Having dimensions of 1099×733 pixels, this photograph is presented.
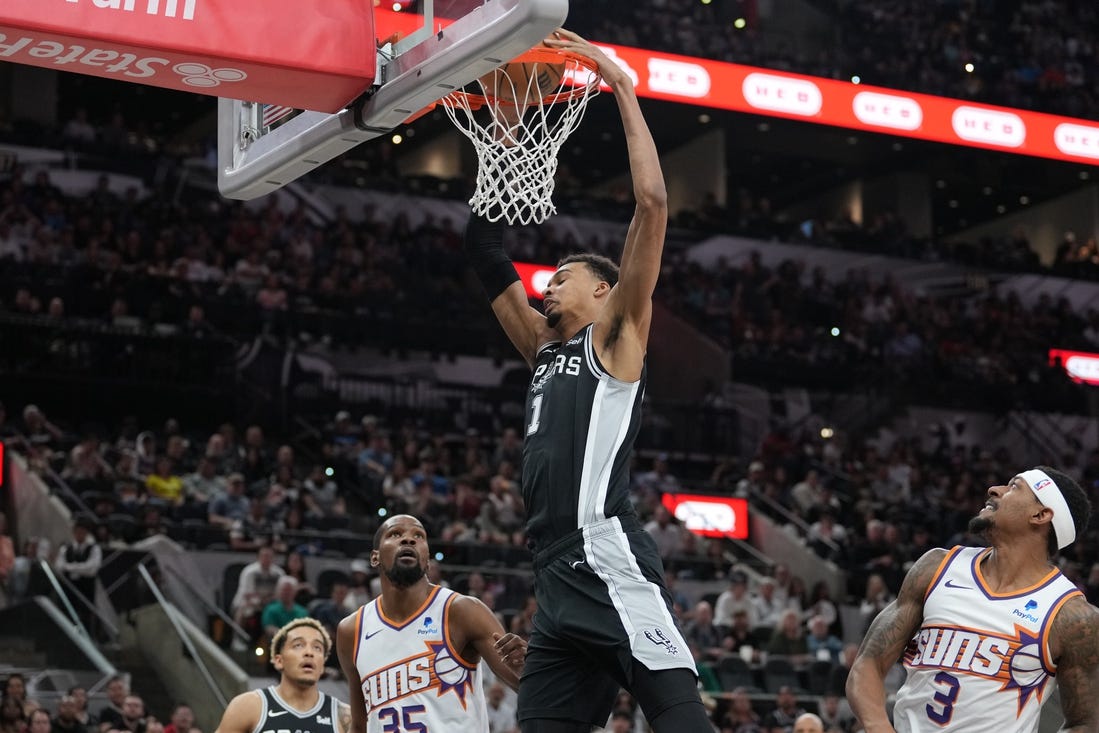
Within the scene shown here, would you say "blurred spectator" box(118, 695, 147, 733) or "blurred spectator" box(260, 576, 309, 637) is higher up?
"blurred spectator" box(260, 576, 309, 637)

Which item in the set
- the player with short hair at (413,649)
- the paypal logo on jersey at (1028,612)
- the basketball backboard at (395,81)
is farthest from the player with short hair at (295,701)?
the paypal logo on jersey at (1028,612)

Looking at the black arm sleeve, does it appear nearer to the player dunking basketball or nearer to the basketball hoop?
the basketball hoop

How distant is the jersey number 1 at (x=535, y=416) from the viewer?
518cm

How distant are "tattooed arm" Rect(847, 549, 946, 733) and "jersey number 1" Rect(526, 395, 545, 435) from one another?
4.78 feet

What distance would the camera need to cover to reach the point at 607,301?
5.17 meters

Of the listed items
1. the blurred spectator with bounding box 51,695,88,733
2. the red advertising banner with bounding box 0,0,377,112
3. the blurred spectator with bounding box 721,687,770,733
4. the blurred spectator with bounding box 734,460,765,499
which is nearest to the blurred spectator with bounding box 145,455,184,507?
the blurred spectator with bounding box 51,695,88,733

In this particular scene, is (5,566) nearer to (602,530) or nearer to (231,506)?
(231,506)

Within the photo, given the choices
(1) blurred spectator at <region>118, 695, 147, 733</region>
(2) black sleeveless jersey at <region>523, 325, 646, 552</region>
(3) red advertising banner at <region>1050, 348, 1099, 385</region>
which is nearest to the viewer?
(2) black sleeveless jersey at <region>523, 325, 646, 552</region>

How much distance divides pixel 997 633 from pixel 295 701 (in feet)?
13.4

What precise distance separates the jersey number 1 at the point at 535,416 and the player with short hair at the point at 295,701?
130 inches

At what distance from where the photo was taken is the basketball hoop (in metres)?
5.91

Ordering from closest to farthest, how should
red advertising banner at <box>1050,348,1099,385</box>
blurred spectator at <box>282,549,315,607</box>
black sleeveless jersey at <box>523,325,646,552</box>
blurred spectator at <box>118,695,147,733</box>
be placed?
black sleeveless jersey at <box>523,325,646,552</box> < blurred spectator at <box>118,695,147,733</box> < blurred spectator at <box>282,549,315,607</box> < red advertising banner at <box>1050,348,1099,385</box>

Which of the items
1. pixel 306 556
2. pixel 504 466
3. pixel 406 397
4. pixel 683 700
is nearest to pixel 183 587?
pixel 306 556

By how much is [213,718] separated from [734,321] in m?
16.2
